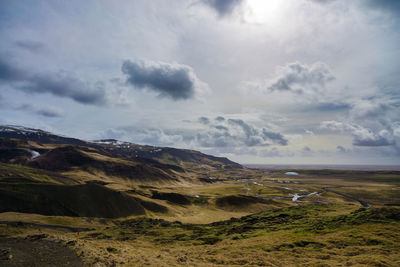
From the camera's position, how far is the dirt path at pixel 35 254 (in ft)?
94.5

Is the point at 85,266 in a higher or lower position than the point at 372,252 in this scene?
lower

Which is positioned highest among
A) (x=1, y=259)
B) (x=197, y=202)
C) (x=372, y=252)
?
(x=372, y=252)

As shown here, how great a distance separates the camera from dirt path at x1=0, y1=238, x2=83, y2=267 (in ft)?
94.5

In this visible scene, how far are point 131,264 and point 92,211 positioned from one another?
61027 mm

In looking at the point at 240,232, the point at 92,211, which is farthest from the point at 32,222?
the point at 240,232

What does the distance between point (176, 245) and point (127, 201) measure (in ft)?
198

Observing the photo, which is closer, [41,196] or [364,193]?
[41,196]

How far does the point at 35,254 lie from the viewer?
32.1 meters

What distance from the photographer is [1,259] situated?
92.5 feet

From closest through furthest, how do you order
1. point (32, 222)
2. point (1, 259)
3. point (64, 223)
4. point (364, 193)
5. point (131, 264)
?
point (1, 259) → point (131, 264) → point (32, 222) → point (64, 223) → point (364, 193)

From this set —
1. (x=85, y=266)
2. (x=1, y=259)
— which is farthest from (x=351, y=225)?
(x=1, y=259)

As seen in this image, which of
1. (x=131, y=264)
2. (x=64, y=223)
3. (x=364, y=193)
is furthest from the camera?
(x=364, y=193)

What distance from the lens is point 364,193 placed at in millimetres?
194375

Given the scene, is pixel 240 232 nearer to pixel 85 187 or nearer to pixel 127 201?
pixel 127 201
